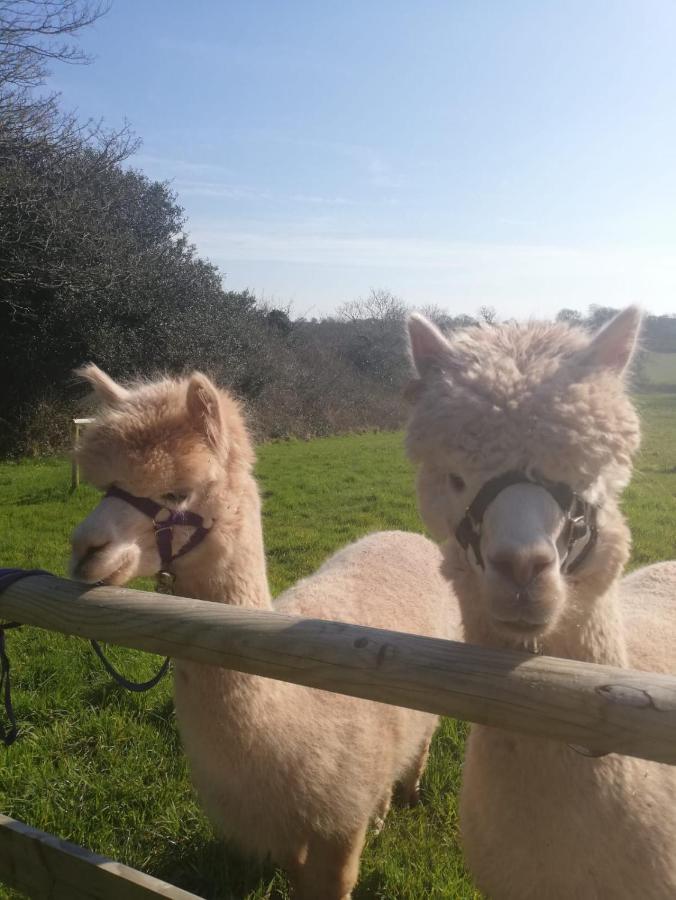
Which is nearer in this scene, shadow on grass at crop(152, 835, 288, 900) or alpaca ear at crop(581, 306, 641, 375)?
alpaca ear at crop(581, 306, 641, 375)

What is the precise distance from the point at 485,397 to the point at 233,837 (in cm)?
204

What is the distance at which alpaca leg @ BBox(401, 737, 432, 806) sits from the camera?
3.65m

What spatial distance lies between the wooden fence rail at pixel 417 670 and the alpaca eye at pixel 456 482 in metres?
0.54

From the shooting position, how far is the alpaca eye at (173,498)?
8.39 ft

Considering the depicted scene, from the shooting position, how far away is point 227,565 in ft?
8.74

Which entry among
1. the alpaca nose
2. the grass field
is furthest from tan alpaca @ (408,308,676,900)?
the grass field

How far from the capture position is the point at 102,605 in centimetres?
194

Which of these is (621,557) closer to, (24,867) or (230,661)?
(230,661)

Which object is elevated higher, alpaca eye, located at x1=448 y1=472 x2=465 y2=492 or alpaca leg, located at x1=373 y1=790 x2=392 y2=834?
alpaca eye, located at x1=448 y1=472 x2=465 y2=492

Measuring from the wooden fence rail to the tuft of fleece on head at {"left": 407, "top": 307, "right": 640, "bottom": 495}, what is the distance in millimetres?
564

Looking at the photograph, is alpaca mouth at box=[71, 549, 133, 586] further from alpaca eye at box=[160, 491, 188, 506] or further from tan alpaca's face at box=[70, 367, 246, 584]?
alpaca eye at box=[160, 491, 188, 506]

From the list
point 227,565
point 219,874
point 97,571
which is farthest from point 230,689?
point 219,874

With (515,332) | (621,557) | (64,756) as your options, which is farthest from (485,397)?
(64,756)

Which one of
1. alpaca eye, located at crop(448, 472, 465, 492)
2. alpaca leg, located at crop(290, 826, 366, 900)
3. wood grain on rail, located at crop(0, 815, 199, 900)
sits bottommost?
alpaca leg, located at crop(290, 826, 366, 900)
